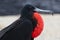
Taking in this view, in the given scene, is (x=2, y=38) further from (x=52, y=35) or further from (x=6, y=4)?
(x=6, y=4)

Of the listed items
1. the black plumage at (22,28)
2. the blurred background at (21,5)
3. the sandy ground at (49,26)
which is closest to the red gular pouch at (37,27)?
the black plumage at (22,28)

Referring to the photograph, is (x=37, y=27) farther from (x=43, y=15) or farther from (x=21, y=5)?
(x=21, y=5)

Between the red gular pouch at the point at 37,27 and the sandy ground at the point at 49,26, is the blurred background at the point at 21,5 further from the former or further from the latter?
the red gular pouch at the point at 37,27

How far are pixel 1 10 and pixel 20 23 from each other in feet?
17.5

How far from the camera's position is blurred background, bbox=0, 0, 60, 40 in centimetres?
1135

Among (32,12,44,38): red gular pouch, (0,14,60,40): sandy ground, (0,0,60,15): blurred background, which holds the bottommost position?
(0,14,60,40): sandy ground

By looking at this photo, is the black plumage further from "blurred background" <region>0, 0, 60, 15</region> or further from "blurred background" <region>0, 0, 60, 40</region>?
"blurred background" <region>0, 0, 60, 15</region>

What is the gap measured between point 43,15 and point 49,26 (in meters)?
1.01

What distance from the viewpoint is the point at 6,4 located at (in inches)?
583

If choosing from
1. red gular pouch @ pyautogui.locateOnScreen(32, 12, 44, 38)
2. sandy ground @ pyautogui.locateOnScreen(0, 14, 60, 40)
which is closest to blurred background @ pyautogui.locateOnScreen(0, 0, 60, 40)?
sandy ground @ pyautogui.locateOnScreen(0, 14, 60, 40)

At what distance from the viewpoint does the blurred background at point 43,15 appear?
11354 mm

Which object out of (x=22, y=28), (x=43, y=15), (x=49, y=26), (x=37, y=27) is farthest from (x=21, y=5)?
(x=22, y=28)

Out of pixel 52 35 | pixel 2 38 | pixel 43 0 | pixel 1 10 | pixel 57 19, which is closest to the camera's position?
pixel 2 38

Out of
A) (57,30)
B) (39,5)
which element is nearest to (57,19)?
(57,30)
